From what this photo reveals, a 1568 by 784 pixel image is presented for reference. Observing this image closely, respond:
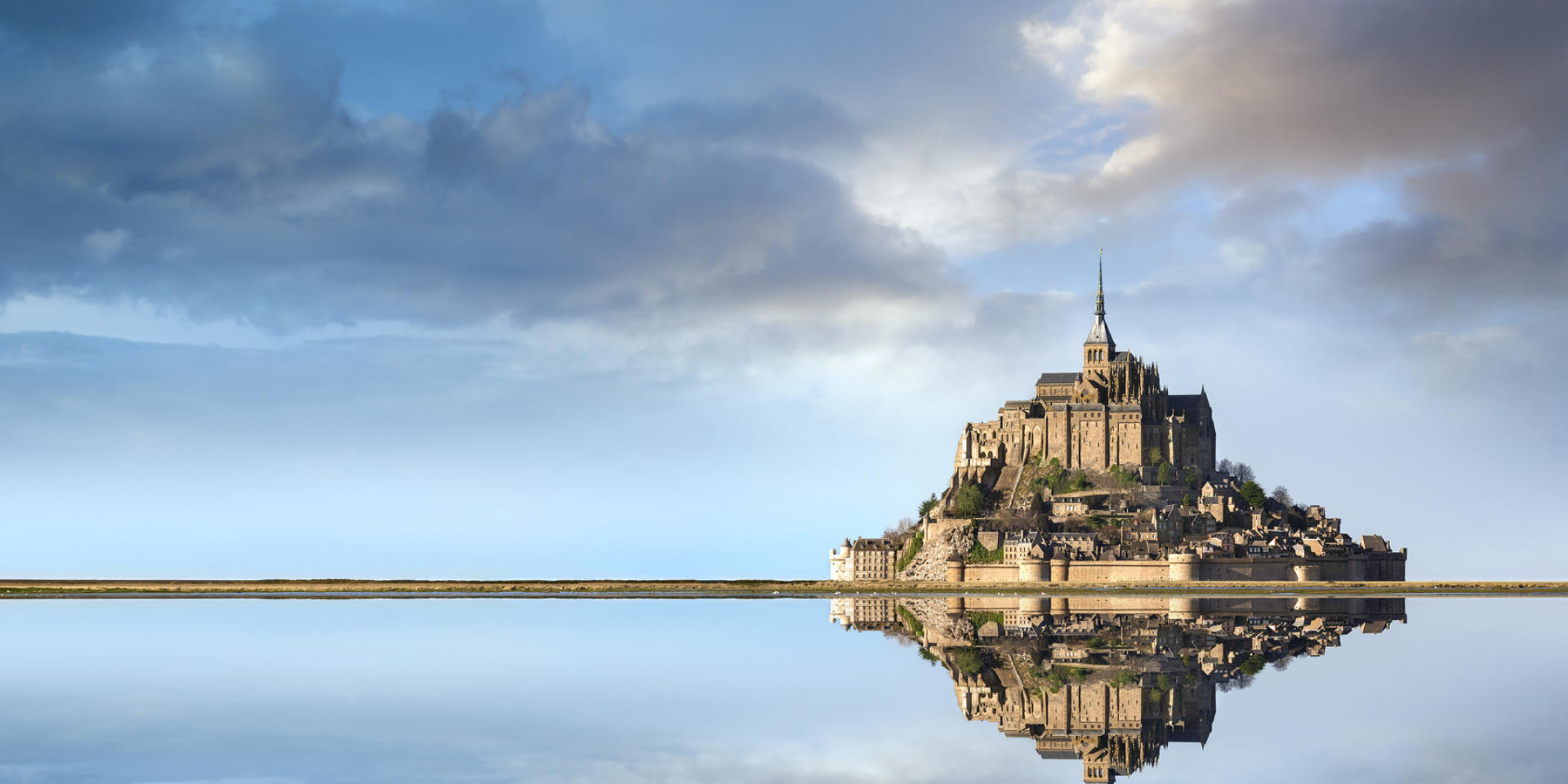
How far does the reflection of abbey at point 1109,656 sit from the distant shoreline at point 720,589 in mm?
16496

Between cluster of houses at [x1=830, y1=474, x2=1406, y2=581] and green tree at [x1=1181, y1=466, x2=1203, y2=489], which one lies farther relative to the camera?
green tree at [x1=1181, y1=466, x2=1203, y2=489]

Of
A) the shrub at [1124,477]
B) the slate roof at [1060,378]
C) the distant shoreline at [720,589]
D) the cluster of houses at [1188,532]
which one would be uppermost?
the slate roof at [1060,378]

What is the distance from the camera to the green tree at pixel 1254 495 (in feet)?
415

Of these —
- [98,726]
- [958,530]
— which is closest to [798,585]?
[958,530]

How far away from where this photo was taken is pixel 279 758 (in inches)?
1109

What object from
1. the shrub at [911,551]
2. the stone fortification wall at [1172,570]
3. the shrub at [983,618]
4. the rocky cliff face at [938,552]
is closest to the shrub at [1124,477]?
the stone fortification wall at [1172,570]

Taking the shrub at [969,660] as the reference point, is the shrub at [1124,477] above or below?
above

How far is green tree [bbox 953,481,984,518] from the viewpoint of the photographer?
130000 mm

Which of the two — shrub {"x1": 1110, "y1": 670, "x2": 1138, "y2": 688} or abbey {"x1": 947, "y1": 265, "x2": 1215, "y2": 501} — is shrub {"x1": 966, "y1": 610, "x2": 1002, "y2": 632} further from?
abbey {"x1": 947, "y1": 265, "x2": 1215, "y2": 501}

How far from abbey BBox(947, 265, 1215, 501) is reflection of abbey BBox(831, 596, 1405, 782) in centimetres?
4004

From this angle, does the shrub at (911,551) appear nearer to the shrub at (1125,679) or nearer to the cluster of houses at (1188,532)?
the cluster of houses at (1188,532)

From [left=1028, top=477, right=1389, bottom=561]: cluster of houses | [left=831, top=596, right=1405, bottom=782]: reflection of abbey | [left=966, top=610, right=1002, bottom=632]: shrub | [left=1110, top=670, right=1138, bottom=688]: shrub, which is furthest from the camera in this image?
[left=1028, top=477, right=1389, bottom=561]: cluster of houses

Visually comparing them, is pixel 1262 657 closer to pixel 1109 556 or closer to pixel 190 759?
pixel 190 759

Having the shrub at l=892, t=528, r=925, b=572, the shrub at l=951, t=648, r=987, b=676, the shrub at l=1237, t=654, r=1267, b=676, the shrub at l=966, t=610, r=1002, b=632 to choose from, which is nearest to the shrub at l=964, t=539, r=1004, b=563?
the shrub at l=892, t=528, r=925, b=572
